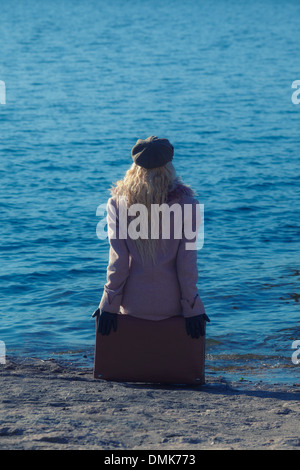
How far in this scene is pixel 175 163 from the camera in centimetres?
1830

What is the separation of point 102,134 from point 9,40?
25.9 metres

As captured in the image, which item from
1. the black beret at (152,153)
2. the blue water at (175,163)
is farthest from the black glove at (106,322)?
the blue water at (175,163)

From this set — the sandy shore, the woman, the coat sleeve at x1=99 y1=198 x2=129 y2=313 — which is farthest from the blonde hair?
the sandy shore

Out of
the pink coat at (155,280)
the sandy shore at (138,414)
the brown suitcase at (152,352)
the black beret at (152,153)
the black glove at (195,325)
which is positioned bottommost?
the sandy shore at (138,414)

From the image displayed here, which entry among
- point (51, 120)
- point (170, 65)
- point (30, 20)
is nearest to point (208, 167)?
point (51, 120)

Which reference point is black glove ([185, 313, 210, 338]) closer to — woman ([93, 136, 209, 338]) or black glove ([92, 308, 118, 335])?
woman ([93, 136, 209, 338])

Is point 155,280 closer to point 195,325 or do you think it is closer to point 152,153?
point 195,325

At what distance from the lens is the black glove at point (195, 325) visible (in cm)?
576

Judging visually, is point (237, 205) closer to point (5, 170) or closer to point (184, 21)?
point (5, 170)

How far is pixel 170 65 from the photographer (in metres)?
36.0

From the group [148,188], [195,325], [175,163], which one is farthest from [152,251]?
[175,163]

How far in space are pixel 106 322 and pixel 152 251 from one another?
0.65 m

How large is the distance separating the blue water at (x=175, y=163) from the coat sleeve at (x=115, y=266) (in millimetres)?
1772

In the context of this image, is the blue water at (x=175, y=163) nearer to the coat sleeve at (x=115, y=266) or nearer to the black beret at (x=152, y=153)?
the coat sleeve at (x=115, y=266)
